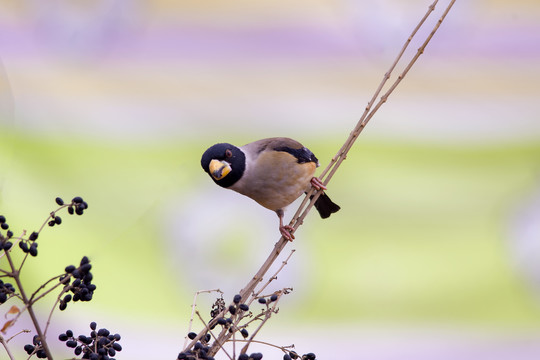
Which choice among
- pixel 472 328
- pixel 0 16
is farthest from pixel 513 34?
pixel 0 16

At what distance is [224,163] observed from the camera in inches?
34.8

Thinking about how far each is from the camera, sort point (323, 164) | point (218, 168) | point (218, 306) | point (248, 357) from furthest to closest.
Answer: point (323, 164)
point (218, 168)
point (218, 306)
point (248, 357)

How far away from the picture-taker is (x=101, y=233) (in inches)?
72.7

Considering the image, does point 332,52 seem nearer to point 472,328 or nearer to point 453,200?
point 453,200

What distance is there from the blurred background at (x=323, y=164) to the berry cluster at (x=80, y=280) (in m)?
1.33

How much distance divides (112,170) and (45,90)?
309mm

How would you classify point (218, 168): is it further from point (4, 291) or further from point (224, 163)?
point (4, 291)

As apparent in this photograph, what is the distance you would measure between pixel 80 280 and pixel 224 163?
37cm

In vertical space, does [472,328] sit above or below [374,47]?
below

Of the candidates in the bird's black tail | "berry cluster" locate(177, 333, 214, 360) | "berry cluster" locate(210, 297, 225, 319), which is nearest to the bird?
the bird's black tail

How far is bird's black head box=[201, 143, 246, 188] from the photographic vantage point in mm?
847

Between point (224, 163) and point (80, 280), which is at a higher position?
point (224, 163)

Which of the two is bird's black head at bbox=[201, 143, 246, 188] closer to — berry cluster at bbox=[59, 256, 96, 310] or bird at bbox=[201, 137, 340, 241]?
bird at bbox=[201, 137, 340, 241]

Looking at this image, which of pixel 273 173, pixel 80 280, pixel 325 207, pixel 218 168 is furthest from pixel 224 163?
pixel 325 207
